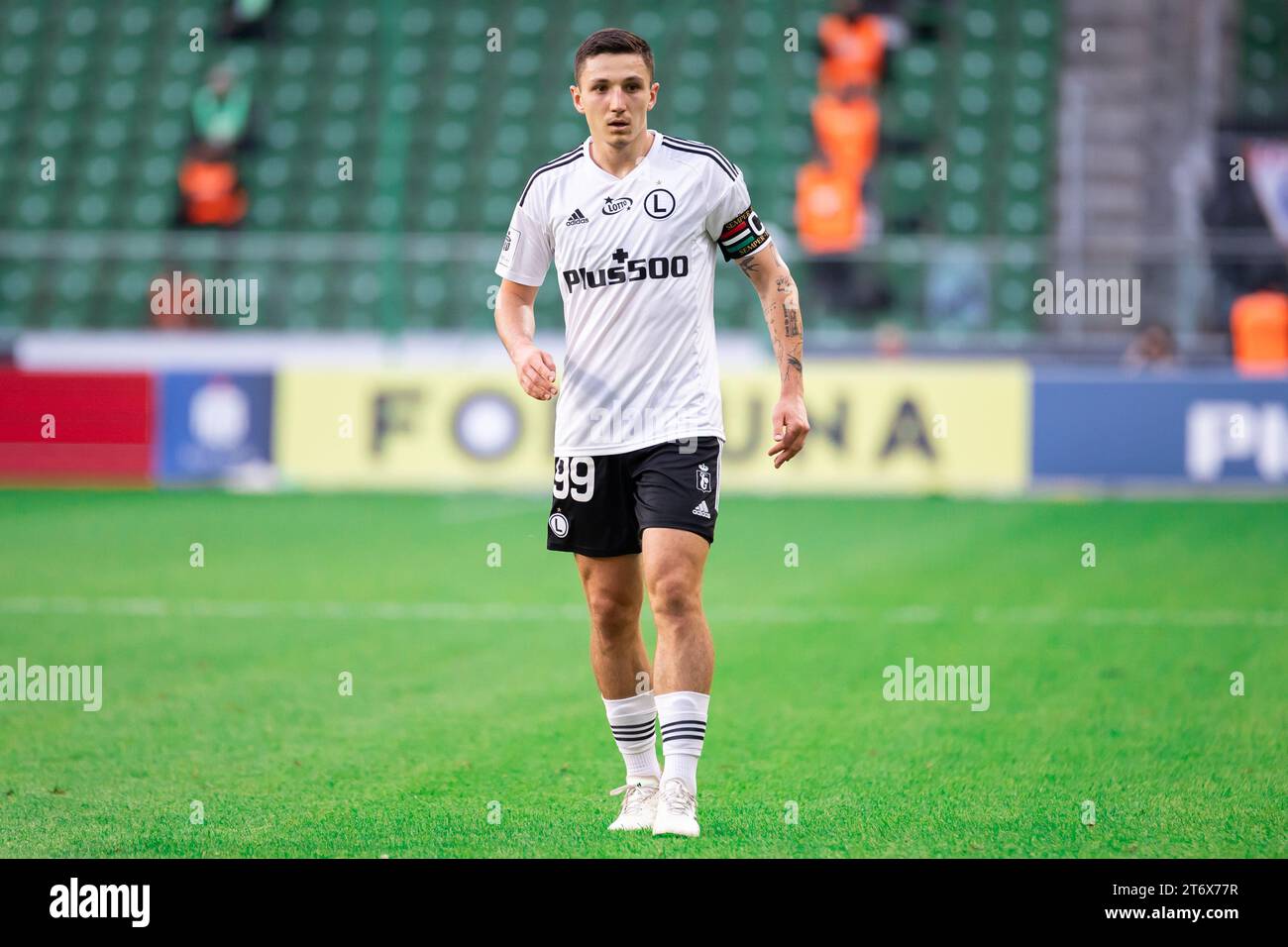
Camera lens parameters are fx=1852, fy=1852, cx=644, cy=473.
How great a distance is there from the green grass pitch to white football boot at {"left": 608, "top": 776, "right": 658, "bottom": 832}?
0.34 feet

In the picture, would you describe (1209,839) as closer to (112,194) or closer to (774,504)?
(774,504)

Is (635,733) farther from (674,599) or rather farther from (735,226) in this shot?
(735,226)

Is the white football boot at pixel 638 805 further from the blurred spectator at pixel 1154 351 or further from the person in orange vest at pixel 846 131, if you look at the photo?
the person in orange vest at pixel 846 131

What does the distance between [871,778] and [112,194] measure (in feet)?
79.5

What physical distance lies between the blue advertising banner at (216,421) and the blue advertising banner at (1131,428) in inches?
312

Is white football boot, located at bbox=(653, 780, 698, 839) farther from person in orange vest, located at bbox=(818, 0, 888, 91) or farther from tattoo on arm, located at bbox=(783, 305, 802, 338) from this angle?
person in orange vest, located at bbox=(818, 0, 888, 91)

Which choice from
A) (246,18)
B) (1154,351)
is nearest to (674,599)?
(1154,351)

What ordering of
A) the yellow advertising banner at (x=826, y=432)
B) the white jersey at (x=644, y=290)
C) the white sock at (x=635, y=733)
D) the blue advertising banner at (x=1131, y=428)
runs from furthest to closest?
the blue advertising banner at (x=1131, y=428) < the yellow advertising banner at (x=826, y=432) < the white sock at (x=635, y=733) < the white jersey at (x=644, y=290)

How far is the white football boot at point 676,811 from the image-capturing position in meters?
5.33

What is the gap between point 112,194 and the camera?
2823 cm

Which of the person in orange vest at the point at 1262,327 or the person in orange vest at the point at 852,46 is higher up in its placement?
the person in orange vest at the point at 852,46

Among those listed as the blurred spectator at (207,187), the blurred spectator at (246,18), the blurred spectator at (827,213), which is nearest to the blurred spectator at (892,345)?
the blurred spectator at (827,213)

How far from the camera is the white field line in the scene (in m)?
10.4
